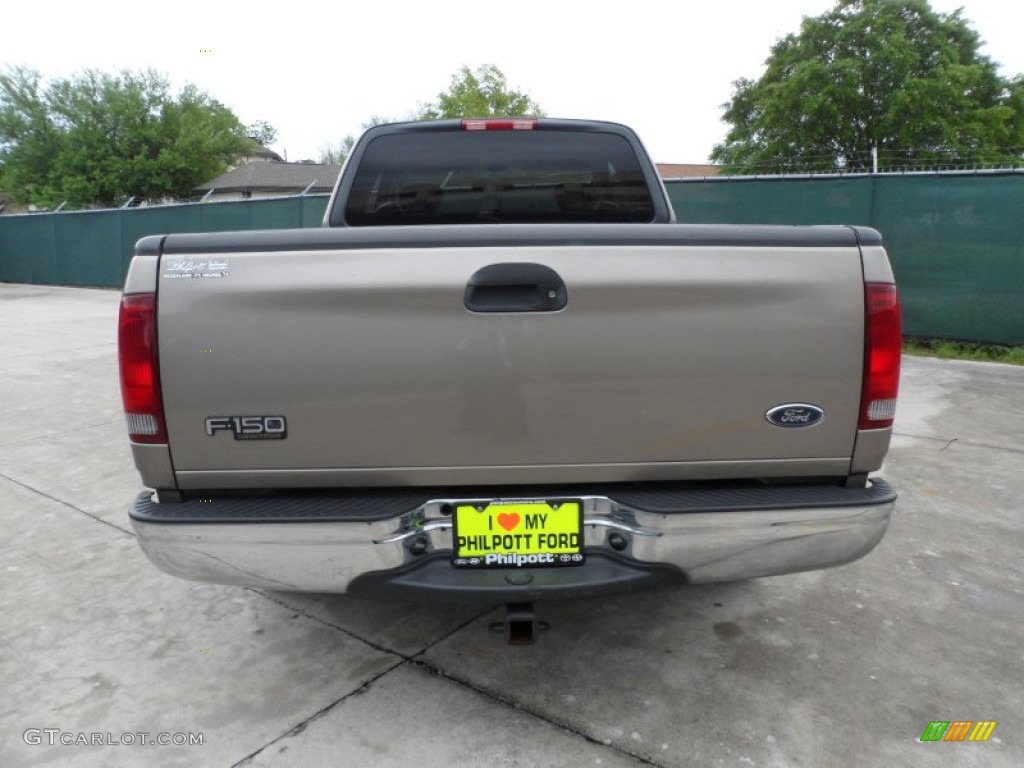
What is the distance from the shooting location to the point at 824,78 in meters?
34.5

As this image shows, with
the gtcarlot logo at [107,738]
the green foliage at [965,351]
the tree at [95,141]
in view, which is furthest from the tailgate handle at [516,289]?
the tree at [95,141]

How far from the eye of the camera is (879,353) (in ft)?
7.32

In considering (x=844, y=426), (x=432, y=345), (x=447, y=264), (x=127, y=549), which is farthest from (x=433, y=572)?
(x=127, y=549)

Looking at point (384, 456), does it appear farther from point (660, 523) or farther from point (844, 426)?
point (844, 426)

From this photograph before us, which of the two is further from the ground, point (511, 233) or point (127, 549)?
point (511, 233)

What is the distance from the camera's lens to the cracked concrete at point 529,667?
7.82 feet

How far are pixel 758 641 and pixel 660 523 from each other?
1.07 metres

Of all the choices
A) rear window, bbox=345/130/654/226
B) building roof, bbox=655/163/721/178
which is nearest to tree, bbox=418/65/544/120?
building roof, bbox=655/163/721/178

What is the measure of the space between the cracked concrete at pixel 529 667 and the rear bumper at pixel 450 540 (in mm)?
521

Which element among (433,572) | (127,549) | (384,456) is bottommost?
(127,549)

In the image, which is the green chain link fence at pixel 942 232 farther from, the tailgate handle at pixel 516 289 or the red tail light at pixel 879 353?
the tailgate handle at pixel 516 289

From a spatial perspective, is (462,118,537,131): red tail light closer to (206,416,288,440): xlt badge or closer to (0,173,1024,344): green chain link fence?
(206,416,288,440): xlt badge

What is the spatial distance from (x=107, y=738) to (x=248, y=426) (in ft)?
3.74

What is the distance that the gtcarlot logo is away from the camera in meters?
2.44
